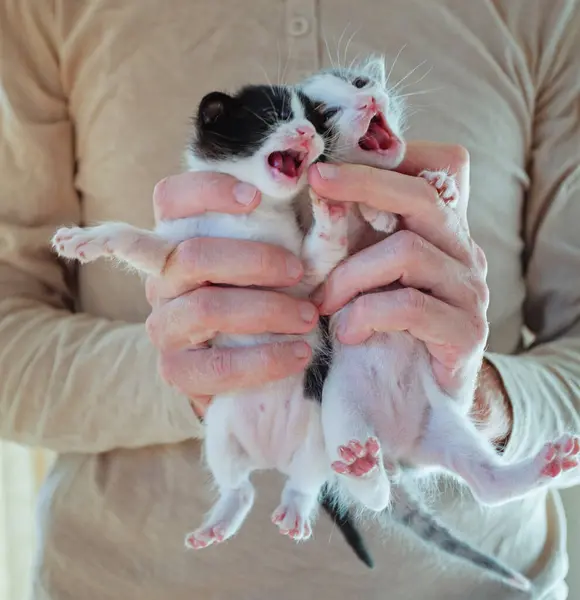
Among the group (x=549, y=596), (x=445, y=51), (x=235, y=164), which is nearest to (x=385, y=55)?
(x=445, y=51)

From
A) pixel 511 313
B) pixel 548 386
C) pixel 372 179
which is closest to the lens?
pixel 372 179

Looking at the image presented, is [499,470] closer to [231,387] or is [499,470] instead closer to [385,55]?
[231,387]

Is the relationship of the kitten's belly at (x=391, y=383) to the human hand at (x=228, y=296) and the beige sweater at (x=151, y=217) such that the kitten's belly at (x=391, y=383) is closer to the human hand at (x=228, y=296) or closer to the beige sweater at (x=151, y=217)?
the human hand at (x=228, y=296)

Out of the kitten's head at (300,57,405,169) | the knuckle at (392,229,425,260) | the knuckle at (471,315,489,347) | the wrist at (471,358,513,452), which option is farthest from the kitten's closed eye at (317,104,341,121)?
the wrist at (471,358,513,452)

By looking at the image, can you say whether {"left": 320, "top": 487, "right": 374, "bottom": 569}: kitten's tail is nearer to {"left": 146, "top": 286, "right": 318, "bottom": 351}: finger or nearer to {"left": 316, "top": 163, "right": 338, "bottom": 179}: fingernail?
{"left": 146, "top": 286, "right": 318, "bottom": 351}: finger

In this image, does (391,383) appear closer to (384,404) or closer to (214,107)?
(384,404)
